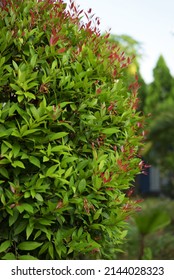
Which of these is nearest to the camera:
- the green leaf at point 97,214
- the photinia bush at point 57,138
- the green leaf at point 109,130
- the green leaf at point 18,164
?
the green leaf at point 18,164

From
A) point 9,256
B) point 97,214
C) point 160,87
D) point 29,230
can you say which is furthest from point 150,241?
point 160,87

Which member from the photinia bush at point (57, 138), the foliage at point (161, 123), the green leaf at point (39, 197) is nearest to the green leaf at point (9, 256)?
the photinia bush at point (57, 138)

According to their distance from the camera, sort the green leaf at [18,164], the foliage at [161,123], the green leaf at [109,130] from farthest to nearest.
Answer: the foliage at [161,123], the green leaf at [109,130], the green leaf at [18,164]

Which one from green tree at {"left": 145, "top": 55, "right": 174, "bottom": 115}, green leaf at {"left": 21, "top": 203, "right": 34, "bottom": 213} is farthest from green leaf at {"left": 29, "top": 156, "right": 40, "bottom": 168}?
green tree at {"left": 145, "top": 55, "right": 174, "bottom": 115}

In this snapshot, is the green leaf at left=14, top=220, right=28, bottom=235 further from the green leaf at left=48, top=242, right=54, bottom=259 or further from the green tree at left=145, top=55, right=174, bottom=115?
the green tree at left=145, top=55, right=174, bottom=115

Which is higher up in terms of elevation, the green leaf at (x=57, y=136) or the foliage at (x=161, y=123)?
the foliage at (x=161, y=123)

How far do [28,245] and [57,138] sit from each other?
3.32 feet

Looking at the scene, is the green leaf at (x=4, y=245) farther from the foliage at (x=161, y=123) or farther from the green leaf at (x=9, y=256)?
the foliage at (x=161, y=123)

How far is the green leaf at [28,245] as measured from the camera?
445 cm

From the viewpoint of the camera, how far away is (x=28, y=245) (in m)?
4.46

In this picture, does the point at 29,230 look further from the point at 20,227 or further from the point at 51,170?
the point at 51,170

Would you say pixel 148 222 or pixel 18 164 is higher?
pixel 18 164

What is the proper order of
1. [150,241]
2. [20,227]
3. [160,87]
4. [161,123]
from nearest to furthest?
[20,227], [150,241], [161,123], [160,87]
